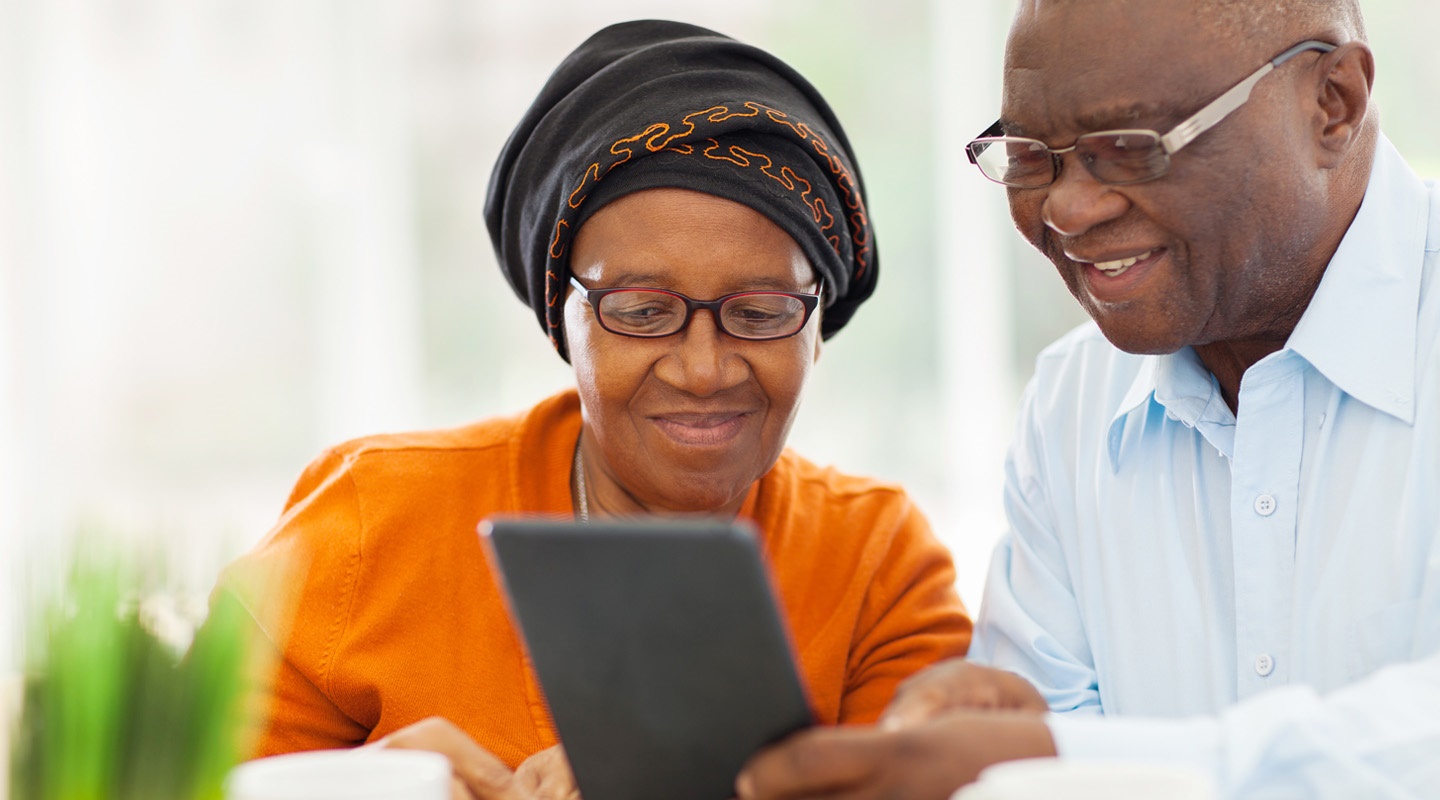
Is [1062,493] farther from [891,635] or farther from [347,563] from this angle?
[347,563]

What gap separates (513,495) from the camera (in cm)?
200

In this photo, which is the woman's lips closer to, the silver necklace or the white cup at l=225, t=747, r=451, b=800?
A: the silver necklace

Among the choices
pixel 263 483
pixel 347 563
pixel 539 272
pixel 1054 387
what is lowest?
pixel 263 483

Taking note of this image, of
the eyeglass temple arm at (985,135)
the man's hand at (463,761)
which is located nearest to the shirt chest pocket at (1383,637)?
the eyeglass temple arm at (985,135)

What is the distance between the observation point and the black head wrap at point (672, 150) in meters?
1.80

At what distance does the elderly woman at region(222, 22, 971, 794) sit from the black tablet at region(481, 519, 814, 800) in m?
0.72

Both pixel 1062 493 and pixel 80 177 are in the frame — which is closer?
pixel 1062 493

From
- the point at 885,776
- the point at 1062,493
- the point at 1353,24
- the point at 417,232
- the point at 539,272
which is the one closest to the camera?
the point at 885,776

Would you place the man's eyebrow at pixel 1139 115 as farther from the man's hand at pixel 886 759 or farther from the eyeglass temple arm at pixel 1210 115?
the man's hand at pixel 886 759

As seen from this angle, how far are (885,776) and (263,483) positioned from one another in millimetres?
4487

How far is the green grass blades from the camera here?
3.09 feet

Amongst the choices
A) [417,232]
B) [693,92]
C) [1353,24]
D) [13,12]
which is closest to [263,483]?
[417,232]

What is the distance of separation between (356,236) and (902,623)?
12.9 feet

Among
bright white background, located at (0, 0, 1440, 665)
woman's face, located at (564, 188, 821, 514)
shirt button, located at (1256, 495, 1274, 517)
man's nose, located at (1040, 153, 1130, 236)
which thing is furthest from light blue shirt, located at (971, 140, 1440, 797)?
bright white background, located at (0, 0, 1440, 665)
